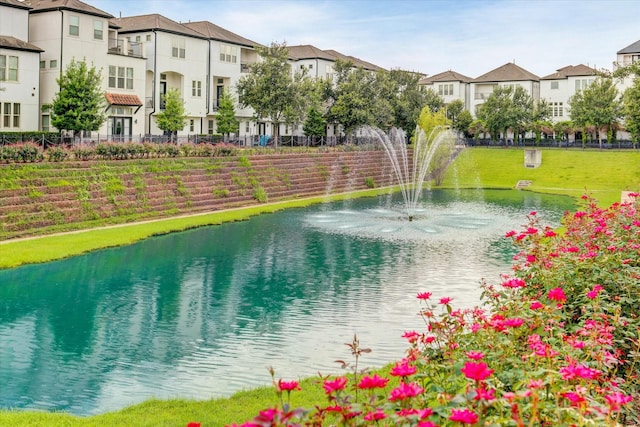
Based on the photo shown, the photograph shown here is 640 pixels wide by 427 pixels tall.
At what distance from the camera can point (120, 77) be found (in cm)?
5003

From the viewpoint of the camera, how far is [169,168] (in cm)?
3866

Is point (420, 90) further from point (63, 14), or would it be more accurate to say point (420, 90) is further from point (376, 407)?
point (376, 407)

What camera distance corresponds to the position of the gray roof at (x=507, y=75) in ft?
298

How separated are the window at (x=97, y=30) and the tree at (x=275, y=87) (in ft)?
47.2

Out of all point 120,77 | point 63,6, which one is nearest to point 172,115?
point 120,77

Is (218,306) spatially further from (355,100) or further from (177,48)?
(355,100)

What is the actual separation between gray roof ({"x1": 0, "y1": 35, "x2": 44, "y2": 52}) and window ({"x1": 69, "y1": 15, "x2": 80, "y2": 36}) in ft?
9.20

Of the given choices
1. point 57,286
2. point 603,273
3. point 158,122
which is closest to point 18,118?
point 158,122

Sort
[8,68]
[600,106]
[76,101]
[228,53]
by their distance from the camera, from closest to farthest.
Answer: [76,101] < [8,68] < [228,53] < [600,106]

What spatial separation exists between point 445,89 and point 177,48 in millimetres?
49099

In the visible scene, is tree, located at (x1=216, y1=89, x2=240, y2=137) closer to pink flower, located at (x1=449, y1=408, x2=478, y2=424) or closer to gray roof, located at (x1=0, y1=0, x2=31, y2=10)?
gray roof, located at (x1=0, y1=0, x2=31, y2=10)

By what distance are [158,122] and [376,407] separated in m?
50.0

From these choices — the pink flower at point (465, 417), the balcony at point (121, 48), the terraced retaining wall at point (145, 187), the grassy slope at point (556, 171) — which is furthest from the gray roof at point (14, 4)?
the pink flower at point (465, 417)

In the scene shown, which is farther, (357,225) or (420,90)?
(420,90)
